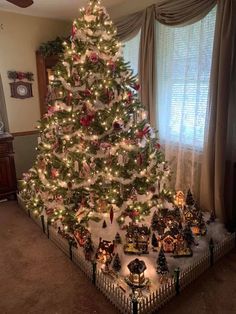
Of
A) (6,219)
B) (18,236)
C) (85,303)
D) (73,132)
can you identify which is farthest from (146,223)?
(6,219)

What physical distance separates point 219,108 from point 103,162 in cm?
121

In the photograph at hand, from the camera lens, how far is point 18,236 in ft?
9.08

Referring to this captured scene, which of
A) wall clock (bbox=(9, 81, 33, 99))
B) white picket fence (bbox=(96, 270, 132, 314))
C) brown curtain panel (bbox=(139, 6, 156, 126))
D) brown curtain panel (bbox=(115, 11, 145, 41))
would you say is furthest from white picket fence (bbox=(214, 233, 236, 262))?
wall clock (bbox=(9, 81, 33, 99))

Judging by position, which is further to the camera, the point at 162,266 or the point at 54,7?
the point at 54,7

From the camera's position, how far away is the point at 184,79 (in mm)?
2863

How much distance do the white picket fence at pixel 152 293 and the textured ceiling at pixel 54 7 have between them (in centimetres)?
285

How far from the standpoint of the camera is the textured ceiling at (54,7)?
3322 mm

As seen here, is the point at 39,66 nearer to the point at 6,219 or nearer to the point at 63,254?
the point at 6,219

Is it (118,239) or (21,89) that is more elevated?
(21,89)

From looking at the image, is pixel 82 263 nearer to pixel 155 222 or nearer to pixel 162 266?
pixel 162 266

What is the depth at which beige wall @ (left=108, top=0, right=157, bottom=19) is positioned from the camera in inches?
122

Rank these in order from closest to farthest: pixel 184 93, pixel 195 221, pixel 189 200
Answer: pixel 195 221 → pixel 189 200 → pixel 184 93

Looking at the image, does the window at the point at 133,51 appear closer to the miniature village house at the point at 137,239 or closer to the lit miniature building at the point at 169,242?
the miniature village house at the point at 137,239

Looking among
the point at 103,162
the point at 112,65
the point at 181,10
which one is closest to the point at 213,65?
the point at 181,10
